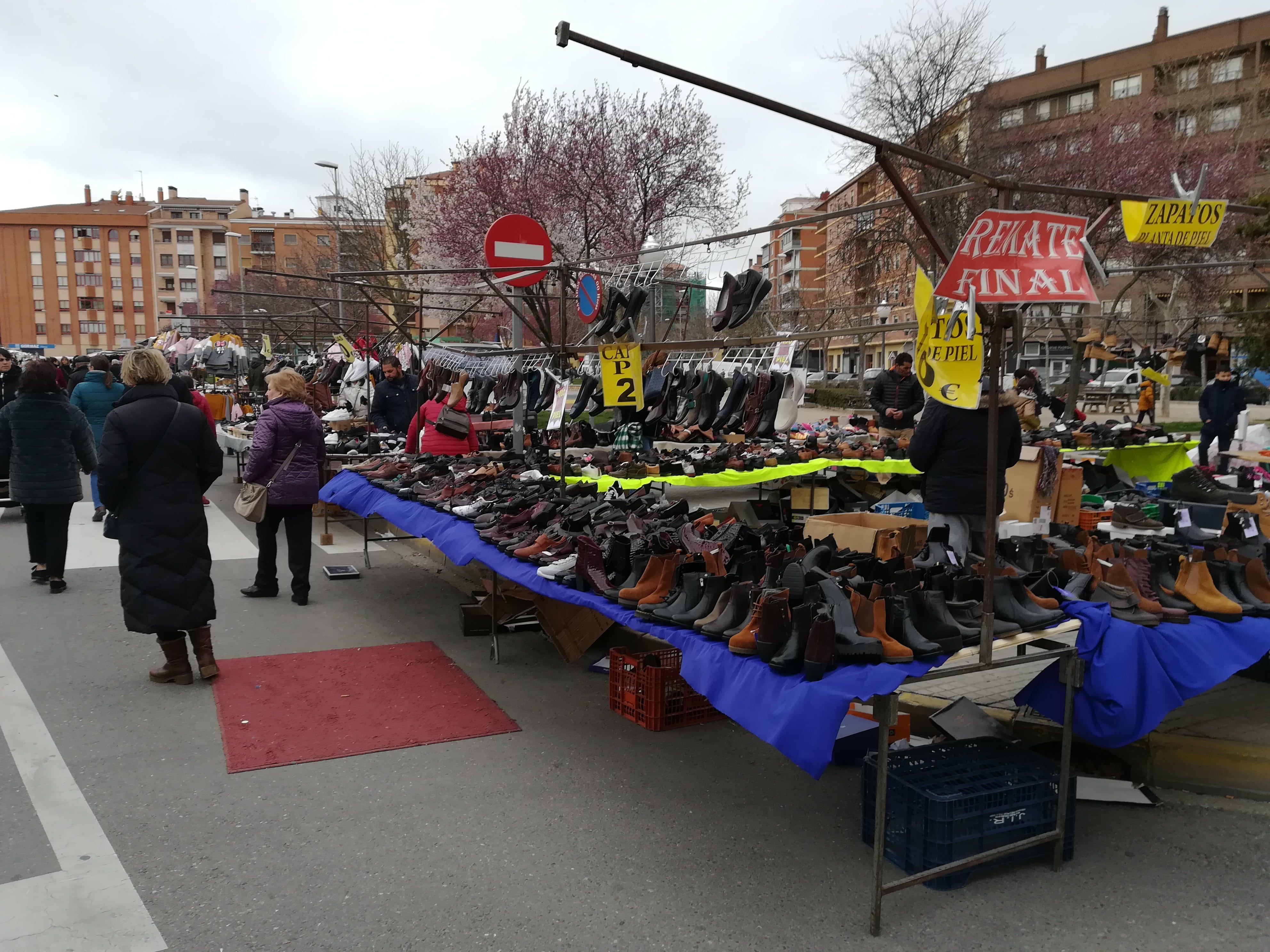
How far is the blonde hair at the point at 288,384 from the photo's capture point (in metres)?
6.84

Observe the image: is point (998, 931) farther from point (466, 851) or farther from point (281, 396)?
point (281, 396)

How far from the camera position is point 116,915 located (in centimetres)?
288

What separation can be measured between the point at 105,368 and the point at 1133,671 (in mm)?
9779

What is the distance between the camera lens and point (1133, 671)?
10.7ft

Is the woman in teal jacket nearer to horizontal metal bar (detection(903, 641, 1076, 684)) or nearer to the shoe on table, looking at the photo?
horizontal metal bar (detection(903, 641, 1076, 684))

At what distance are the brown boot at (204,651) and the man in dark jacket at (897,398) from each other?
803 centimetres

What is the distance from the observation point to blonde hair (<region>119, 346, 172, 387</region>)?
4.98 meters

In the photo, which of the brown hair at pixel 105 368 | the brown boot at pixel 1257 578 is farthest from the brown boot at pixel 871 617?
the brown hair at pixel 105 368

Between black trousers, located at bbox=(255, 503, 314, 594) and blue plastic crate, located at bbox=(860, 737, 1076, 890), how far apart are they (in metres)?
4.97

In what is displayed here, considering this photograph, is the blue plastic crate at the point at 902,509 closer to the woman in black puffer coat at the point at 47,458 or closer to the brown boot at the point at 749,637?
the brown boot at the point at 749,637

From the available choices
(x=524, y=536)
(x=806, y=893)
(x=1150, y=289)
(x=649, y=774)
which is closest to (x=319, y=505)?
(x=524, y=536)

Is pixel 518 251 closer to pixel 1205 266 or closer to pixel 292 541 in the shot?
pixel 292 541

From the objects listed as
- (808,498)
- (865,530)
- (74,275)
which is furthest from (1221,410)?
(74,275)

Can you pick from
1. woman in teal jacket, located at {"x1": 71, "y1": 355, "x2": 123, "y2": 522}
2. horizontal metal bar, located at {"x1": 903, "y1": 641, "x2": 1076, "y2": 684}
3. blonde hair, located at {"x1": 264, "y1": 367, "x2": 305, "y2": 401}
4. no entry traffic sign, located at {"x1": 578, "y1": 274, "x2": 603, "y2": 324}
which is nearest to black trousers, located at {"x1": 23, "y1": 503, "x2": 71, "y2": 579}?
blonde hair, located at {"x1": 264, "y1": 367, "x2": 305, "y2": 401}
